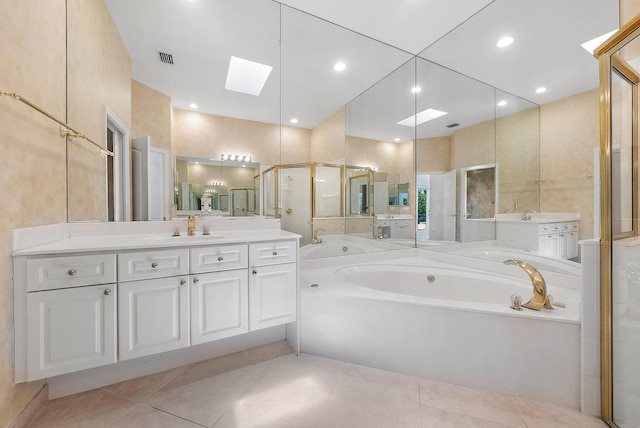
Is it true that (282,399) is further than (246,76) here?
No

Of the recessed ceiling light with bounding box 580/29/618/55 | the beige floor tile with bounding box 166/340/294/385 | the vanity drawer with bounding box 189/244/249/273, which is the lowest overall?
the beige floor tile with bounding box 166/340/294/385

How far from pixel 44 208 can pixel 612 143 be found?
3.08m

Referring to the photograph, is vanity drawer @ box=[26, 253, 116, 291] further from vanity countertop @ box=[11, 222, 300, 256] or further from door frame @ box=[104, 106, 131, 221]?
door frame @ box=[104, 106, 131, 221]

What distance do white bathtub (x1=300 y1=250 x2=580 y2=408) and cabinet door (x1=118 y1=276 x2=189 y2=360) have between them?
2.66 ft

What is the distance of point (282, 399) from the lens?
1397 mm

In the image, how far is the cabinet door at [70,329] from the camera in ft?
3.69

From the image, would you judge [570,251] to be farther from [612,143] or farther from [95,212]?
[95,212]

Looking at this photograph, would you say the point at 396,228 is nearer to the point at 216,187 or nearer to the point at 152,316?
the point at 216,187

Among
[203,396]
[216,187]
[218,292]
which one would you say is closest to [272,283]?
[218,292]

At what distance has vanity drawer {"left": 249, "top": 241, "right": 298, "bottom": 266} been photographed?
1.65 m

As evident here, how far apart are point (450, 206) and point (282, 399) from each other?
231 centimetres

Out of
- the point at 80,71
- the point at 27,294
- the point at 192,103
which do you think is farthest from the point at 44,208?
the point at 192,103

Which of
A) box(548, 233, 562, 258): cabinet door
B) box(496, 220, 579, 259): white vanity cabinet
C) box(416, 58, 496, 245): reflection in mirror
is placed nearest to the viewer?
box(496, 220, 579, 259): white vanity cabinet

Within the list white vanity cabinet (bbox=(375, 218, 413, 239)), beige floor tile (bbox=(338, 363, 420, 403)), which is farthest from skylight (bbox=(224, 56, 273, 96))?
beige floor tile (bbox=(338, 363, 420, 403))
